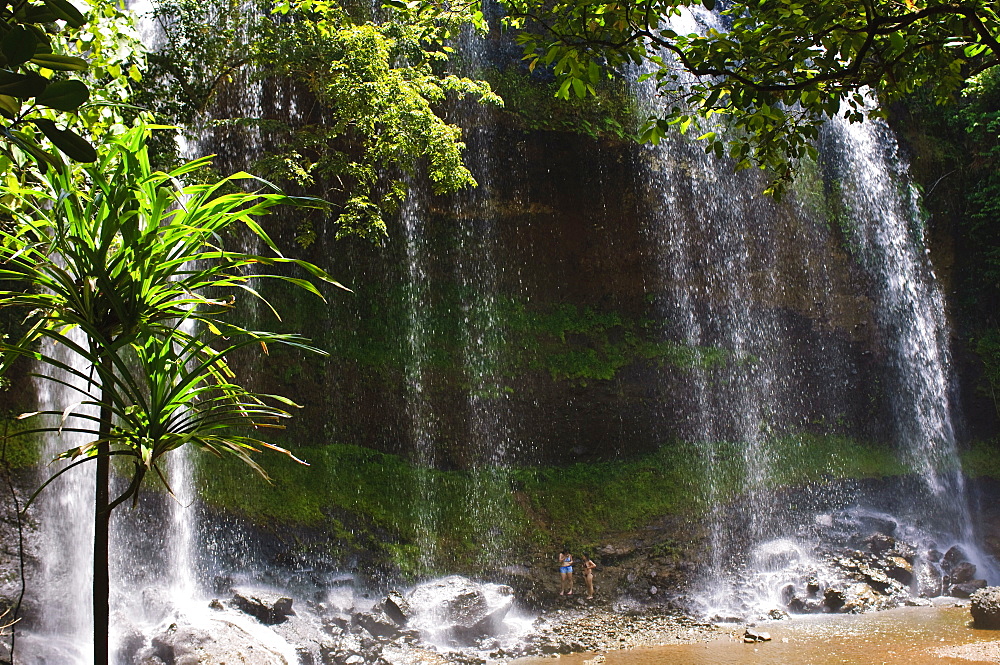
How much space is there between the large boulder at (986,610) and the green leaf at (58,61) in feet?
27.3

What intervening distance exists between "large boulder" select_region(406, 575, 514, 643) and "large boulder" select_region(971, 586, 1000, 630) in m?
4.53

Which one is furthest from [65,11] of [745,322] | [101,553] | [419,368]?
[745,322]

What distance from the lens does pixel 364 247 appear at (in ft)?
35.0

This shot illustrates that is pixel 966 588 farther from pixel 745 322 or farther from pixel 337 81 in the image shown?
pixel 337 81

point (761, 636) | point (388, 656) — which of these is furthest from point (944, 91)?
point (388, 656)

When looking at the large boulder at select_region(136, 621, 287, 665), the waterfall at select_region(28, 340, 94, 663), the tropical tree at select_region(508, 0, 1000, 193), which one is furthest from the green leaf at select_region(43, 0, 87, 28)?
the waterfall at select_region(28, 340, 94, 663)

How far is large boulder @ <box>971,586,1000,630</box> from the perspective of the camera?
266 inches

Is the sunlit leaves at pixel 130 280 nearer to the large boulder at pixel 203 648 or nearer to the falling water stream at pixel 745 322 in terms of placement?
the large boulder at pixel 203 648

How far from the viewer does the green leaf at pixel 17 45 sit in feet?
3.16

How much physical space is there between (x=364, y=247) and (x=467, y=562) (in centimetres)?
472

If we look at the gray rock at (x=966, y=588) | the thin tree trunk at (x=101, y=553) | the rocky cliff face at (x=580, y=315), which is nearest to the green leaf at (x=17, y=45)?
the thin tree trunk at (x=101, y=553)

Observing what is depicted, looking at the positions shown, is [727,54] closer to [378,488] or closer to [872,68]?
[872,68]

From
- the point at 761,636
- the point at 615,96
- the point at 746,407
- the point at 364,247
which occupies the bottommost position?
the point at 761,636

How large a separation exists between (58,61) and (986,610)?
27.4 feet
